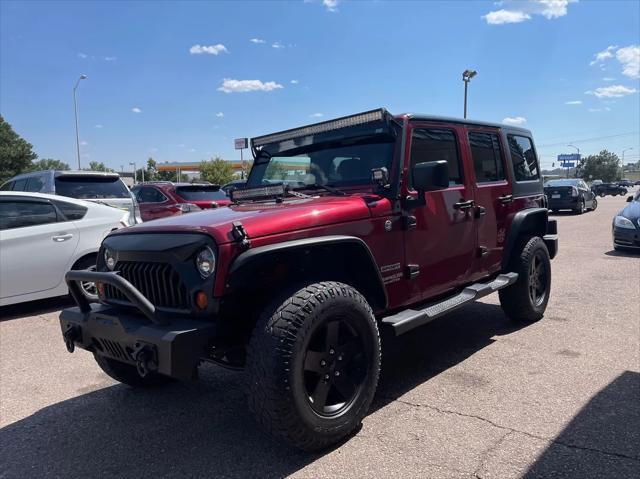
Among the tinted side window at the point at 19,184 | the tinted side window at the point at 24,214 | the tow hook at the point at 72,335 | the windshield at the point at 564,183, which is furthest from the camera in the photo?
the windshield at the point at 564,183

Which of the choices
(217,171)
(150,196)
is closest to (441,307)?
(150,196)

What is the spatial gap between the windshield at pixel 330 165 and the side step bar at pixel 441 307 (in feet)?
3.38

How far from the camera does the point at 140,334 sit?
271 centimetres

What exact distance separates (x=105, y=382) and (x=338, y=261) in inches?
91.7

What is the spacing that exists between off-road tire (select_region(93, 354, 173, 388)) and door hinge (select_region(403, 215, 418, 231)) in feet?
7.07

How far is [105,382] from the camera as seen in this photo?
13.8 feet

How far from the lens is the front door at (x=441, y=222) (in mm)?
3809

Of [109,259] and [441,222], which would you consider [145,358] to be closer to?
[109,259]

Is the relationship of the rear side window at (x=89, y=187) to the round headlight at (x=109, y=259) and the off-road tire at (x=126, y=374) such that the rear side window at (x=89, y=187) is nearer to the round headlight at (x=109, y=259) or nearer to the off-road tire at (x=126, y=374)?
the off-road tire at (x=126, y=374)

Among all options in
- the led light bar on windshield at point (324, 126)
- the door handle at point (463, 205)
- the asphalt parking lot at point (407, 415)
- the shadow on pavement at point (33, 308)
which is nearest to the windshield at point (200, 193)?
the shadow on pavement at point (33, 308)

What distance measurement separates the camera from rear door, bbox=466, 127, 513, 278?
462cm

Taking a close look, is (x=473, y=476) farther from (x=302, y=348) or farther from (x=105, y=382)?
(x=105, y=382)

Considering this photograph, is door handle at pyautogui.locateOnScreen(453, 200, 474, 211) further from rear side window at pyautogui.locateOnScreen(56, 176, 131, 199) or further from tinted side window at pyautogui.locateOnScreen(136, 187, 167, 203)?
tinted side window at pyautogui.locateOnScreen(136, 187, 167, 203)

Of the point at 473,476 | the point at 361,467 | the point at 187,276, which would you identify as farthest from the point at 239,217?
the point at 473,476
